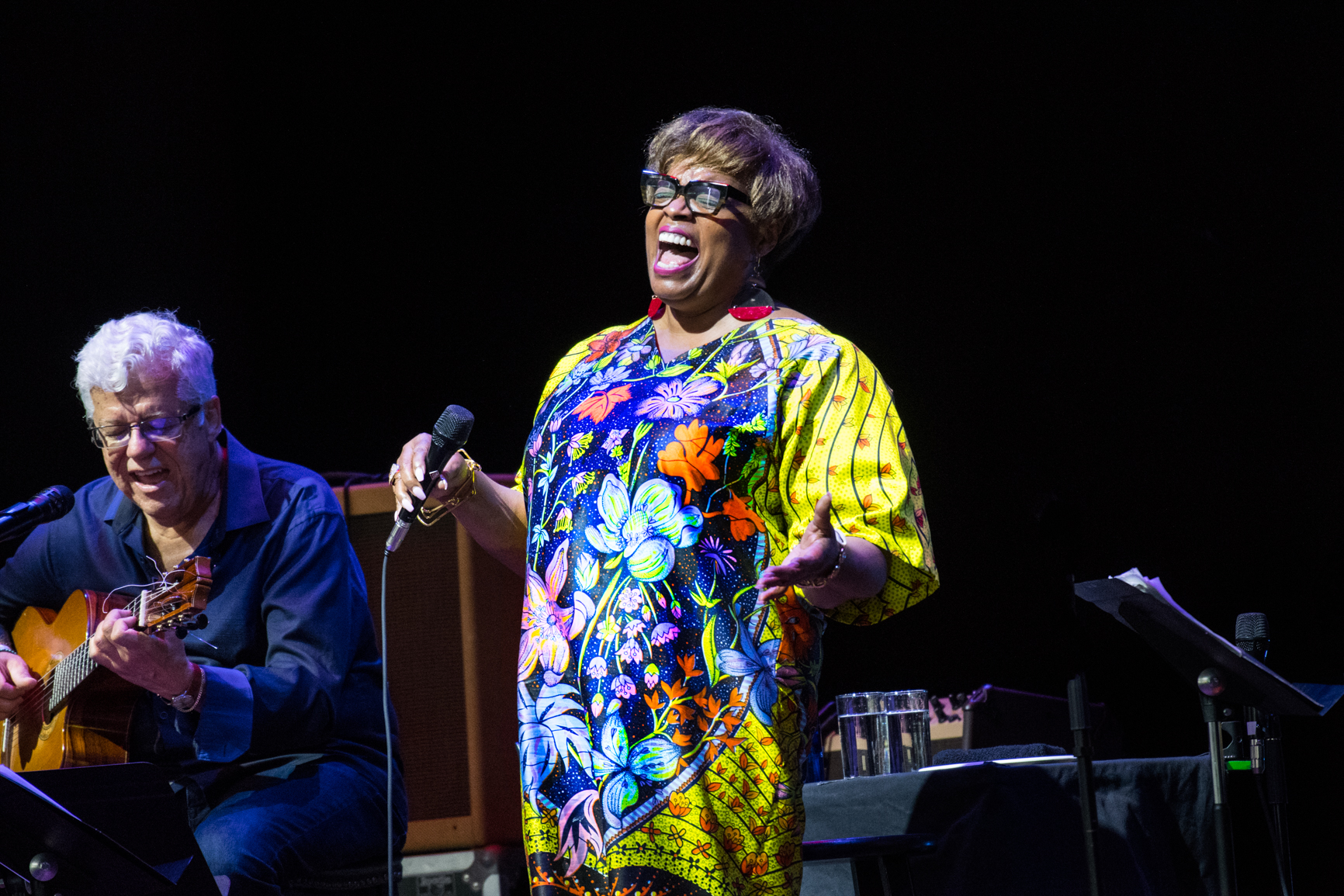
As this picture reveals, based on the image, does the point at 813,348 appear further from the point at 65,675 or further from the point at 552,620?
the point at 65,675

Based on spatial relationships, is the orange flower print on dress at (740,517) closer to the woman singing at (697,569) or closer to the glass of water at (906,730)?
the woman singing at (697,569)

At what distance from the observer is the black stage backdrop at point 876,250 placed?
3594 millimetres

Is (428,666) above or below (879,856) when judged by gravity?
above

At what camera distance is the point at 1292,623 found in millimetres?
3510

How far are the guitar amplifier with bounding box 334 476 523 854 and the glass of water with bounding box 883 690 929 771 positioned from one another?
0.93 meters

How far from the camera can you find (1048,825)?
2219 millimetres

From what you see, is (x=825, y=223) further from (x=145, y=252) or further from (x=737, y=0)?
(x=145, y=252)

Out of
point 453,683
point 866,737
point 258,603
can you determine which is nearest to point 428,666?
point 453,683

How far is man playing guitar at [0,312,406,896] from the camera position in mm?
2242

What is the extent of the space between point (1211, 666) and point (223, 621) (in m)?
1.77

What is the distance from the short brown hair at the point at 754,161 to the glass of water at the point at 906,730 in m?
1.03

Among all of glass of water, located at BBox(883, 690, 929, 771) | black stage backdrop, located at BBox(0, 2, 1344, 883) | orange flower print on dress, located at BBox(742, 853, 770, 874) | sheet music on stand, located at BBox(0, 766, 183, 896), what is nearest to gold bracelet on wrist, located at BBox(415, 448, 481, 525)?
sheet music on stand, located at BBox(0, 766, 183, 896)

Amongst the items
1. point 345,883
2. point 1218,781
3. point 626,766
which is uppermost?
point 626,766

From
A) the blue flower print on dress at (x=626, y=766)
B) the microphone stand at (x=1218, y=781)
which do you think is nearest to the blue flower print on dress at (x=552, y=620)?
the blue flower print on dress at (x=626, y=766)
